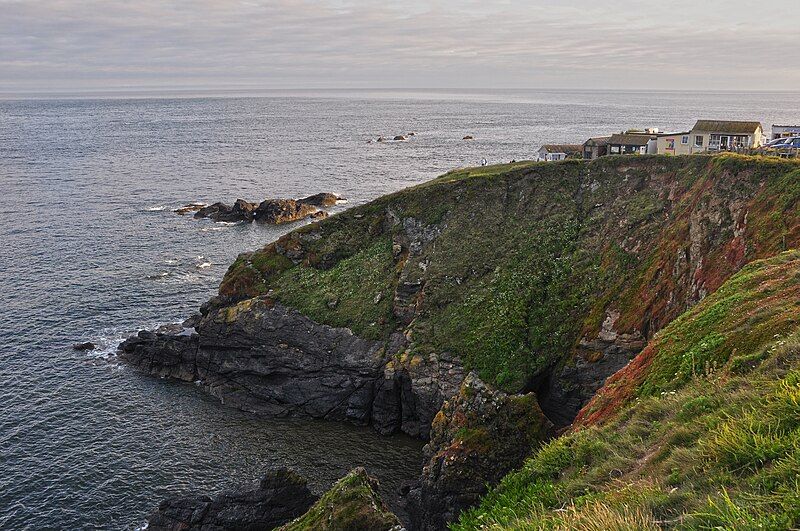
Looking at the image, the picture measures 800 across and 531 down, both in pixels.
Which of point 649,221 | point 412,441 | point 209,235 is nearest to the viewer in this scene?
point 412,441

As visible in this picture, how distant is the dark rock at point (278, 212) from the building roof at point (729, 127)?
215 feet

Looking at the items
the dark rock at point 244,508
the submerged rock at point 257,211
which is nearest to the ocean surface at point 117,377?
the dark rock at point 244,508

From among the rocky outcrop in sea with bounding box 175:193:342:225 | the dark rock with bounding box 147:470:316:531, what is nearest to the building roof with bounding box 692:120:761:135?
the dark rock with bounding box 147:470:316:531

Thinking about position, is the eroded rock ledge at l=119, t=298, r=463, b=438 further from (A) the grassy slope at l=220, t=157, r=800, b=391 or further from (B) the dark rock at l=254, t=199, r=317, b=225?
(B) the dark rock at l=254, t=199, r=317, b=225

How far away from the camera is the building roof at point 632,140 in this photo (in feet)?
226

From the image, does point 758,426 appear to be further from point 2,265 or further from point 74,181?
point 74,181

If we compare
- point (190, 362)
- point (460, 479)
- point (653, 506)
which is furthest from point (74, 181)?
point (653, 506)

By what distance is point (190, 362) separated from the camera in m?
53.5

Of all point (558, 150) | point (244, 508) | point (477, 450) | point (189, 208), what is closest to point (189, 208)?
point (189, 208)

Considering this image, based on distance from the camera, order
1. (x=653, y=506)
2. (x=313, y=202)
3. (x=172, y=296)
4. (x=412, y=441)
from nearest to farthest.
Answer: (x=653, y=506) < (x=412, y=441) < (x=172, y=296) < (x=313, y=202)

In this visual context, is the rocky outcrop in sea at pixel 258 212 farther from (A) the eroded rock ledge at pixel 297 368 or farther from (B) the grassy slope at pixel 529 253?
(A) the eroded rock ledge at pixel 297 368

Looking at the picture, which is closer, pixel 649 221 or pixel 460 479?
pixel 460 479

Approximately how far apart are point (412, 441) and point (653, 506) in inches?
1326

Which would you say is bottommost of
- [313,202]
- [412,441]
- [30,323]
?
[412,441]
